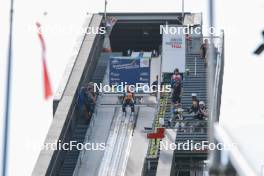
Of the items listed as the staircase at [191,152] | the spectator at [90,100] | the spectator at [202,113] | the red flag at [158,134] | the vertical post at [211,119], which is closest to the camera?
the vertical post at [211,119]

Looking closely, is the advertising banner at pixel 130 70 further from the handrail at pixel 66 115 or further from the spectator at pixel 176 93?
the spectator at pixel 176 93

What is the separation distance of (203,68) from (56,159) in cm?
868

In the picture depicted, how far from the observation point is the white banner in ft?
148

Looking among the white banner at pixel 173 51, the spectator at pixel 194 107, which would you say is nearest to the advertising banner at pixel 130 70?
the white banner at pixel 173 51

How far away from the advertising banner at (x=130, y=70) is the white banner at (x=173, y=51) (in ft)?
2.14

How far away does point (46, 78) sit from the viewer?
19781 millimetres

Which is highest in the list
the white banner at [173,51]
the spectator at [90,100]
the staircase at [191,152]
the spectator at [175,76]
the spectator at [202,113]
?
the white banner at [173,51]

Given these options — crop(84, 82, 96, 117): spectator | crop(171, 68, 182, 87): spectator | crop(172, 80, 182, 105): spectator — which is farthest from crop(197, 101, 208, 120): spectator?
crop(84, 82, 96, 117): spectator

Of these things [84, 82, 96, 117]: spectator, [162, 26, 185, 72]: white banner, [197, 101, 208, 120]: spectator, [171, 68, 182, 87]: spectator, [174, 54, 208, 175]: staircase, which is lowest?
[174, 54, 208, 175]: staircase

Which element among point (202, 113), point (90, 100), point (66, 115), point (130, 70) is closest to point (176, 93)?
point (202, 113)

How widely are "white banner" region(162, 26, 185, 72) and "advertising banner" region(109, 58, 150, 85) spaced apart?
65 centimetres

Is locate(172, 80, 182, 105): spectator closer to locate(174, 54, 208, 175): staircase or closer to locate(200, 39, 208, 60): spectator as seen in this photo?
locate(174, 54, 208, 175): staircase

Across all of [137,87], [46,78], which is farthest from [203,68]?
[46,78]

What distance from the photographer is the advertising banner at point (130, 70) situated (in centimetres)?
4506
